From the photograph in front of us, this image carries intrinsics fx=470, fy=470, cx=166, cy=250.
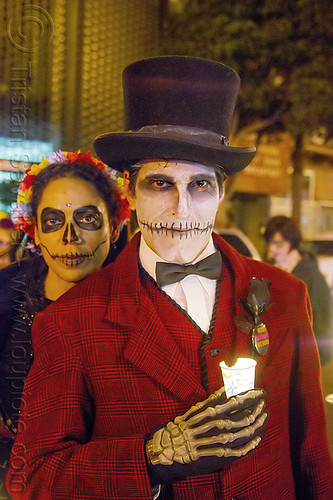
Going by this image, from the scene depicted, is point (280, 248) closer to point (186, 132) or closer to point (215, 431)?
point (186, 132)

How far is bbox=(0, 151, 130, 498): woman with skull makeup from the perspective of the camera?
2.32 metres

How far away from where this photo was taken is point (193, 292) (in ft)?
6.20

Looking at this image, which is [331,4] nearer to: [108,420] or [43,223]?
[43,223]

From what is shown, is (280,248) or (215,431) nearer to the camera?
(215,431)

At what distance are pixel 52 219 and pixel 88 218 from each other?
0.18 m

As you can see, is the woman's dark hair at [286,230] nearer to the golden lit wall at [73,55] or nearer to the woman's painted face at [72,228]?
the woman's painted face at [72,228]

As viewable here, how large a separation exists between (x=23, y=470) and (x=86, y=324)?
55 centimetres

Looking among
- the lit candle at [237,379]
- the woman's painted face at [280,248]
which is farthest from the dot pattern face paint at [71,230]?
the woman's painted face at [280,248]

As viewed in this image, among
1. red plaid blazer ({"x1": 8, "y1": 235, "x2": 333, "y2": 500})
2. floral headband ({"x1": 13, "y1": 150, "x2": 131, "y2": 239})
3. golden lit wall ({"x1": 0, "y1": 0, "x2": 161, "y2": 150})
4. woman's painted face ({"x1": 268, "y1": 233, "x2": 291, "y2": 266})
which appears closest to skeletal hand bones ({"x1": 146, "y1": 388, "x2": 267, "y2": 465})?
red plaid blazer ({"x1": 8, "y1": 235, "x2": 333, "y2": 500})

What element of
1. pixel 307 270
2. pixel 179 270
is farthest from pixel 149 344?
pixel 307 270

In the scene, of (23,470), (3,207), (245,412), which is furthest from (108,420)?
(3,207)

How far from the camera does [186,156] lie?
5.69ft

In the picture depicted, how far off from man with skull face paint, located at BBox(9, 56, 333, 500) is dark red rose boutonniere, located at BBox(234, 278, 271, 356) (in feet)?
0.12

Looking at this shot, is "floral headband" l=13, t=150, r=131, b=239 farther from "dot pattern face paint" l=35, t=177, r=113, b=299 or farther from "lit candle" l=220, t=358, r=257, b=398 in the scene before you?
"lit candle" l=220, t=358, r=257, b=398
